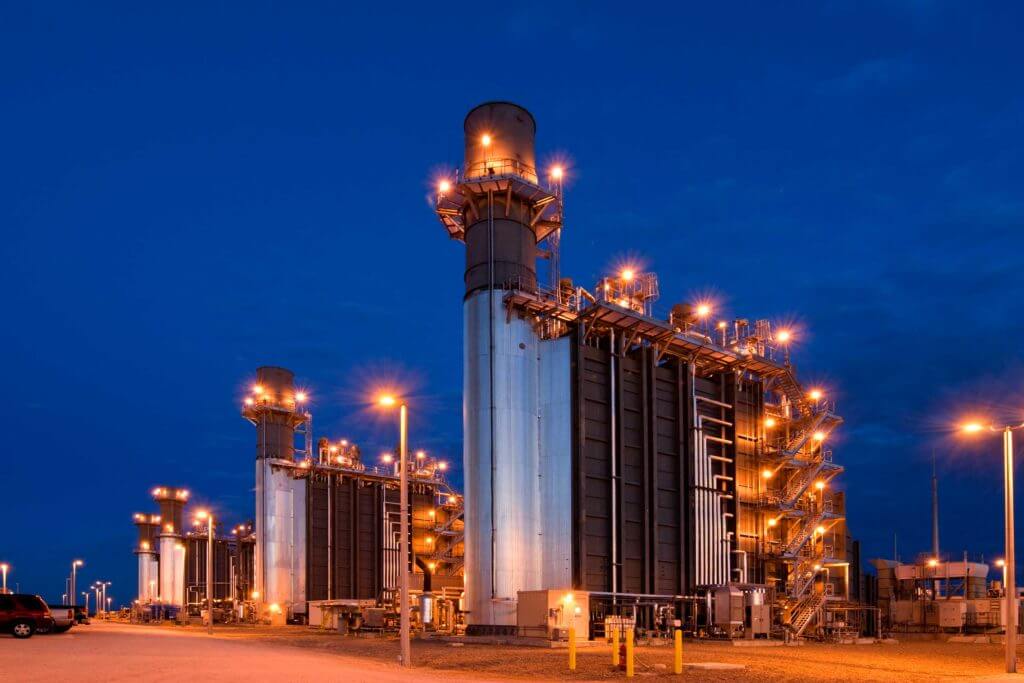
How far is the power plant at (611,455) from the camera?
161ft

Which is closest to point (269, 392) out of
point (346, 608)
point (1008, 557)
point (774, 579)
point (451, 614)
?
point (346, 608)

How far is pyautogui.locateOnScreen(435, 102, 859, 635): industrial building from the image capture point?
161ft

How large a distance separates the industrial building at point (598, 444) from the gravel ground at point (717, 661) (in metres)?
5.75

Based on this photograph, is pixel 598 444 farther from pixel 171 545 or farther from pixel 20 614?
pixel 171 545

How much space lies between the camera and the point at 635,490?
54.1 meters

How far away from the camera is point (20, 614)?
4328 centimetres

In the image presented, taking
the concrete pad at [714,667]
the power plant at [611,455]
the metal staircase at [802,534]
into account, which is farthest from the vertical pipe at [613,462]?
the concrete pad at [714,667]

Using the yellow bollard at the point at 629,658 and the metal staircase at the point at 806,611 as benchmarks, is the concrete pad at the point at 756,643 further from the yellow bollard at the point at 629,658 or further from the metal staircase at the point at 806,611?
the yellow bollard at the point at 629,658

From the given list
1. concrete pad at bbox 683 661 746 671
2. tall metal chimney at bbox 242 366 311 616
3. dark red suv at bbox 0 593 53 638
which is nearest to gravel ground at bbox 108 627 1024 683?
concrete pad at bbox 683 661 746 671

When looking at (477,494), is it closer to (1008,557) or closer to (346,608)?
(346,608)

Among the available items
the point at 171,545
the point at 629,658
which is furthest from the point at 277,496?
the point at 629,658

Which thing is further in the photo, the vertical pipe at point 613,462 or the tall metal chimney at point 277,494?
the tall metal chimney at point 277,494

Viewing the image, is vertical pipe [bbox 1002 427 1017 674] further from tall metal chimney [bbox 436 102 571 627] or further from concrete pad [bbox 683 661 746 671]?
tall metal chimney [bbox 436 102 571 627]

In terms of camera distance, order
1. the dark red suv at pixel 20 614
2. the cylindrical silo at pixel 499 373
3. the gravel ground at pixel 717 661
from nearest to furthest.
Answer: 1. the gravel ground at pixel 717 661
2. the dark red suv at pixel 20 614
3. the cylindrical silo at pixel 499 373
